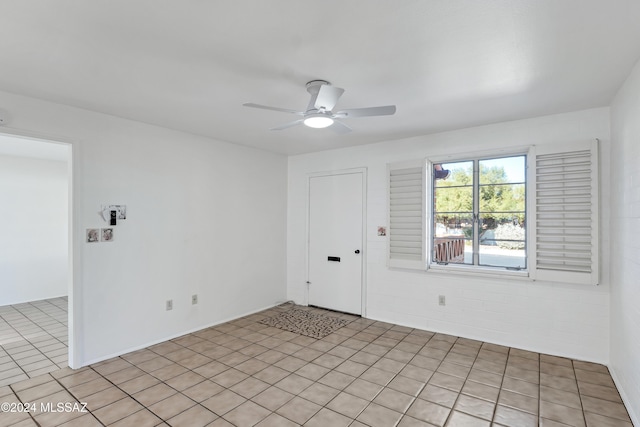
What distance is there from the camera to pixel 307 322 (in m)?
4.47

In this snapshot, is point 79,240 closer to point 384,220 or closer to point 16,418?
point 16,418

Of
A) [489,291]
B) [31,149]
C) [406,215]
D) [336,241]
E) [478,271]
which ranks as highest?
[31,149]

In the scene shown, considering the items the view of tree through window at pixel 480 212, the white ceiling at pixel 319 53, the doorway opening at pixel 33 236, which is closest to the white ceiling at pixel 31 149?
the doorway opening at pixel 33 236

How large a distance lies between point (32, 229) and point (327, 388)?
5697 millimetres

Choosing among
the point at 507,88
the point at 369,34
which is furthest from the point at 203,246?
the point at 507,88

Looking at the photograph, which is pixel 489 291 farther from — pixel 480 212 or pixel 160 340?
pixel 160 340

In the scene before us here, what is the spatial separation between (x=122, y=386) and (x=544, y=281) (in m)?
4.07

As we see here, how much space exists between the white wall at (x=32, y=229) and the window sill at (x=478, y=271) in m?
5.52

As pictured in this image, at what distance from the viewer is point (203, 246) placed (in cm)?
427

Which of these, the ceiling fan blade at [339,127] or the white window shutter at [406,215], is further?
the white window shutter at [406,215]

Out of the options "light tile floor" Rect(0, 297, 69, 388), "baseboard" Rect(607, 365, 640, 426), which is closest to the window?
"baseboard" Rect(607, 365, 640, 426)

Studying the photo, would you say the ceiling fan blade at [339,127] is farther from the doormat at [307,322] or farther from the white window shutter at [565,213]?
the doormat at [307,322]

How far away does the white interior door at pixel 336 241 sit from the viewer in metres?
4.82

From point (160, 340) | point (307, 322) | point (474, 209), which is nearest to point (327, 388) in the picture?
point (307, 322)
